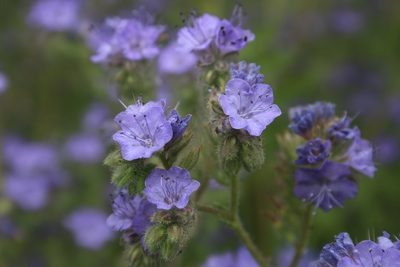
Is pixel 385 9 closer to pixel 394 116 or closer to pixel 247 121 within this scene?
pixel 394 116

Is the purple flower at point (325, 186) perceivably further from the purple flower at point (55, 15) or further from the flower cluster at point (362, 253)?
the purple flower at point (55, 15)

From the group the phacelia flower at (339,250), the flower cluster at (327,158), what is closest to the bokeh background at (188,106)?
the flower cluster at (327,158)

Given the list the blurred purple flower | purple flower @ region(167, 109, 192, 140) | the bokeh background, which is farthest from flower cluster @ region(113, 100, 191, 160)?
the blurred purple flower

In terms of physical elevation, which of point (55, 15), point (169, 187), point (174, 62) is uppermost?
point (169, 187)

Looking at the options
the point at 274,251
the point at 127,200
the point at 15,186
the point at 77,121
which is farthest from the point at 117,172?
the point at 77,121

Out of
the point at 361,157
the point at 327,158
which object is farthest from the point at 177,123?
the point at 361,157

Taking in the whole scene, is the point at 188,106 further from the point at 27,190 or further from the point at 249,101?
the point at 27,190

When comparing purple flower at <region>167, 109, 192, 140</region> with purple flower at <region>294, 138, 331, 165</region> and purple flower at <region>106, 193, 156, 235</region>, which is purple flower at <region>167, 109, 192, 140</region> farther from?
purple flower at <region>294, 138, 331, 165</region>
